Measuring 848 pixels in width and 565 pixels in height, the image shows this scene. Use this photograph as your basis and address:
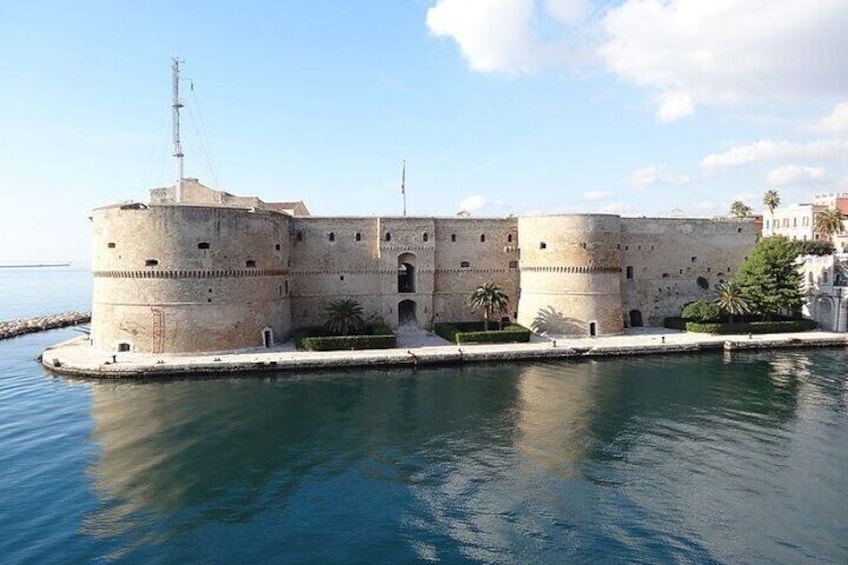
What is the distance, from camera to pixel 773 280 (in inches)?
1454

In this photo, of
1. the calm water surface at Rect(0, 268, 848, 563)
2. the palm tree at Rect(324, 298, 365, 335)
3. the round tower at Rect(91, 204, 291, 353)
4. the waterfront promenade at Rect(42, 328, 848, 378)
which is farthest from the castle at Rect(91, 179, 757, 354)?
the calm water surface at Rect(0, 268, 848, 563)

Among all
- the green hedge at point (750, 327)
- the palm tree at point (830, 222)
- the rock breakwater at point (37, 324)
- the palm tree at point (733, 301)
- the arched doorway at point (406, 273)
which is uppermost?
the palm tree at point (830, 222)

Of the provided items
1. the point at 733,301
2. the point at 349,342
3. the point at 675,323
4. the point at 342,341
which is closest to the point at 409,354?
the point at 349,342

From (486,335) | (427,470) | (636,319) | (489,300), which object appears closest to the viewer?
(427,470)

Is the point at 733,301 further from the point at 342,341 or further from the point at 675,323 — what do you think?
the point at 342,341

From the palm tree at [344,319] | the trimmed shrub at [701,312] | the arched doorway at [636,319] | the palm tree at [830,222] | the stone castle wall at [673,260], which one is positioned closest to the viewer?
the palm tree at [344,319]

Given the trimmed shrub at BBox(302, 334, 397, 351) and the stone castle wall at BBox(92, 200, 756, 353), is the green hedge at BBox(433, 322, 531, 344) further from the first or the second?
the trimmed shrub at BBox(302, 334, 397, 351)

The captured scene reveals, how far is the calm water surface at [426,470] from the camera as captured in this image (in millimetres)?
12852

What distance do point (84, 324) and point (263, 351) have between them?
98.6 feet

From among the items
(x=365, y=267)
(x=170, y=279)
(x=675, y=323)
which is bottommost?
(x=675, y=323)

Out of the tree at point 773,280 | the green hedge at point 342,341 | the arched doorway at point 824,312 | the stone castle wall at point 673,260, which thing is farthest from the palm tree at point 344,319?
the arched doorway at point 824,312

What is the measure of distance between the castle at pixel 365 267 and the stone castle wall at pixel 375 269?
2.7 inches

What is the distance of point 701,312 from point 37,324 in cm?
5117

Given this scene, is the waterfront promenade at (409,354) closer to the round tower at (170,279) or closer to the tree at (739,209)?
the round tower at (170,279)
